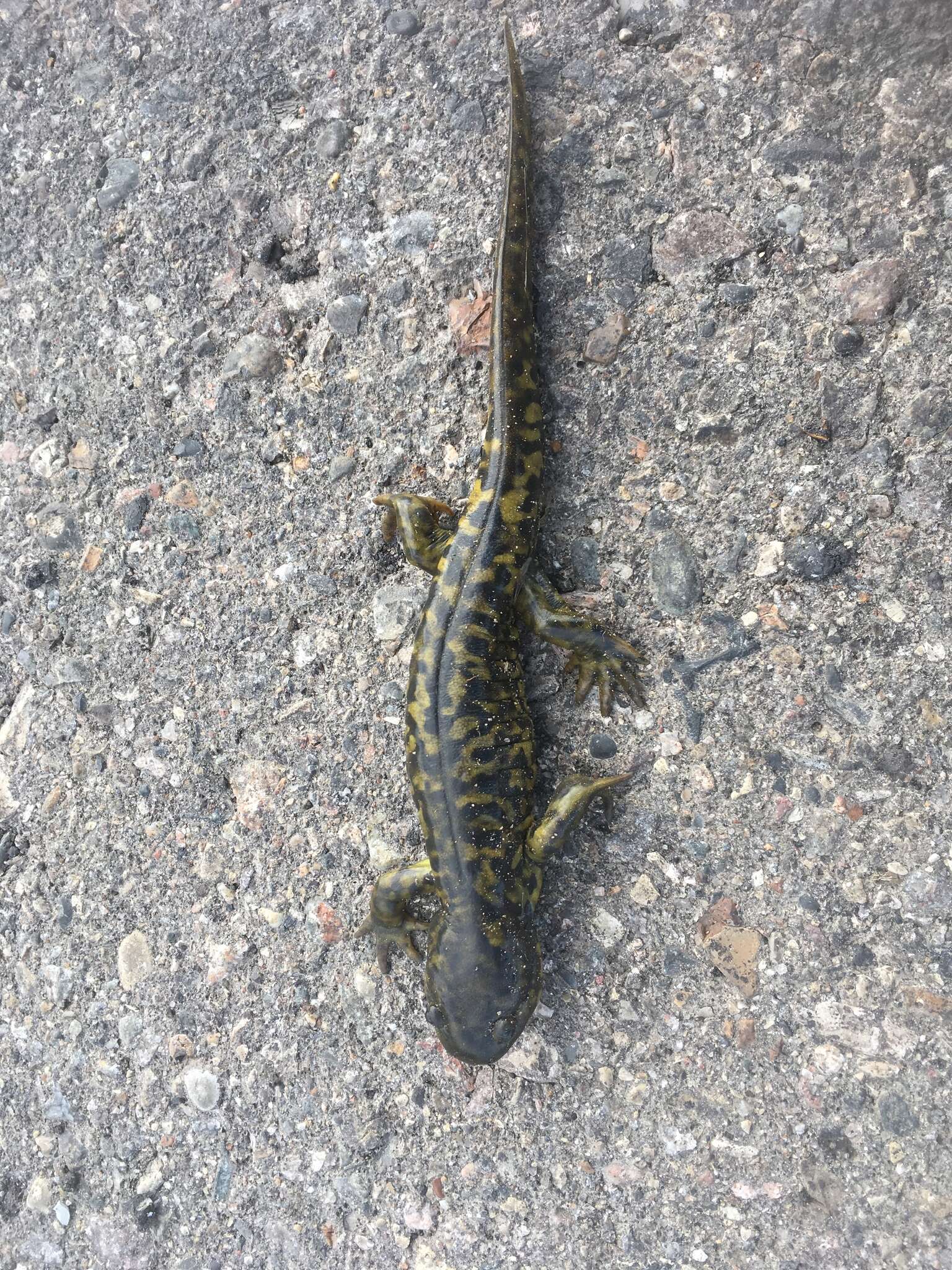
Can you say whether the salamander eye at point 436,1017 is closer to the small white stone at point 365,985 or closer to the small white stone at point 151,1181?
the small white stone at point 365,985

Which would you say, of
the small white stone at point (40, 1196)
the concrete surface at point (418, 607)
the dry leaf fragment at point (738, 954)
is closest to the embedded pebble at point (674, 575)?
the concrete surface at point (418, 607)

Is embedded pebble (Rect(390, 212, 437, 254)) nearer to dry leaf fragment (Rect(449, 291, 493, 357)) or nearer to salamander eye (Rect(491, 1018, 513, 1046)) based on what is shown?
dry leaf fragment (Rect(449, 291, 493, 357))

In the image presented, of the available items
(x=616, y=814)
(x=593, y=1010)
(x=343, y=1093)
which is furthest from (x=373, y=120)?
(x=343, y=1093)

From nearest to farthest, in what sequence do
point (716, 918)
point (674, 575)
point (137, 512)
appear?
point (716, 918)
point (674, 575)
point (137, 512)

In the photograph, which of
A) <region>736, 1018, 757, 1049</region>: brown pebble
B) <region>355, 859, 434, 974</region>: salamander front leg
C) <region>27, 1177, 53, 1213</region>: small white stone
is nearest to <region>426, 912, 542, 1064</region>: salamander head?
<region>355, 859, 434, 974</region>: salamander front leg

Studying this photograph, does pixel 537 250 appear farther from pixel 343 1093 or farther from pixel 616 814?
pixel 343 1093

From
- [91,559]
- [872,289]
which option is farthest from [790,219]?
[91,559]

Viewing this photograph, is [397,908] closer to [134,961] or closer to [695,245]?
[134,961]
